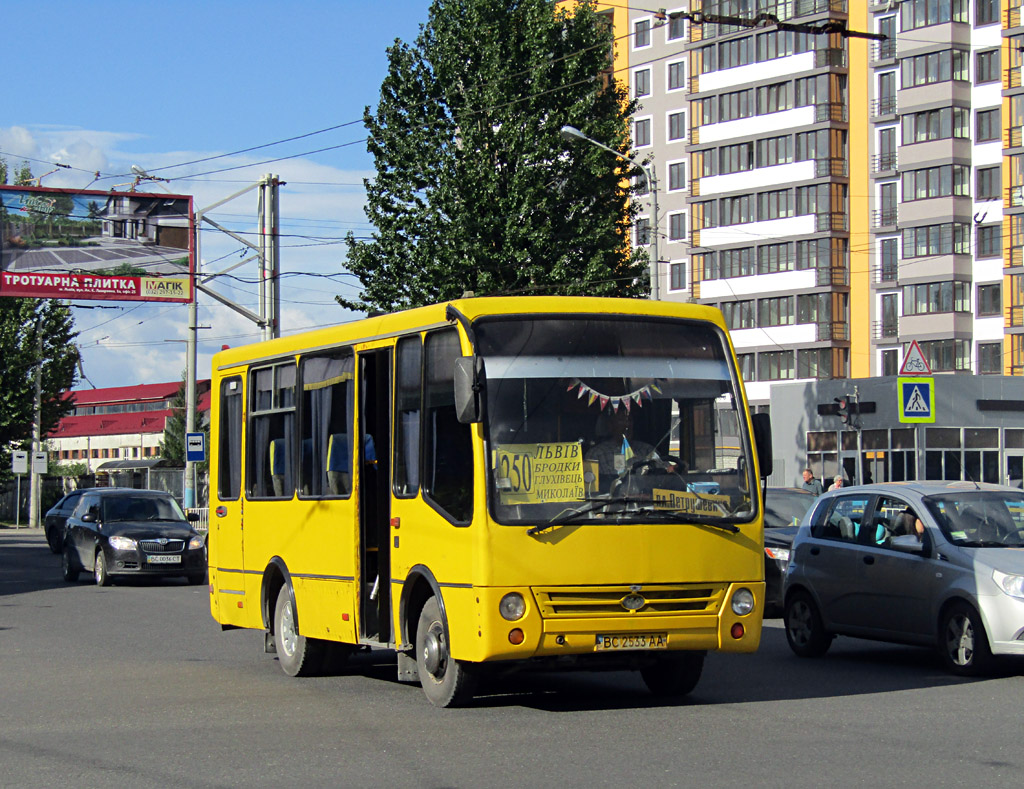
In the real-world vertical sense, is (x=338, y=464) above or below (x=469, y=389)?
below

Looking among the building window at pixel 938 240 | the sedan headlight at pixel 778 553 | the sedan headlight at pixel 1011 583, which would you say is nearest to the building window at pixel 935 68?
the building window at pixel 938 240

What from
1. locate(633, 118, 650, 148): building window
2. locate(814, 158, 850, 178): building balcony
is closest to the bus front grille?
locate(814, 158, 850, 178): building balcony

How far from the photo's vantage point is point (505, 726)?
9.98m

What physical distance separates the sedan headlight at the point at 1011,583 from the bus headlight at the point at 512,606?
4.32 meters

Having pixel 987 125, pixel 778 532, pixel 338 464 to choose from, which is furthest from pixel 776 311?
pixel 338 464

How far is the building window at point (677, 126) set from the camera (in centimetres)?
7862

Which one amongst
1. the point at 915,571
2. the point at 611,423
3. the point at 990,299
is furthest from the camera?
the point at 990,299

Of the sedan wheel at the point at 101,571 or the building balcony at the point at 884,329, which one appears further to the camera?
the building balcony at the point at 884,329

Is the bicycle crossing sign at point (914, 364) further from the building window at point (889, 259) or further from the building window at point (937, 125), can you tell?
the building window at point (889, 259)

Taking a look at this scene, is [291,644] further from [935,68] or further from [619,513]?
[935,68]

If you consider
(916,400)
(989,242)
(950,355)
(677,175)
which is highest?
(677,175)

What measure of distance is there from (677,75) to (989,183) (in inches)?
766

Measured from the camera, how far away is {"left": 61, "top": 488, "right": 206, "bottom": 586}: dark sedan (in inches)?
1061

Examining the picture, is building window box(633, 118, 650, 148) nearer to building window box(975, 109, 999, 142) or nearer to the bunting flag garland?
building window box(975, 109, 999, 142)
